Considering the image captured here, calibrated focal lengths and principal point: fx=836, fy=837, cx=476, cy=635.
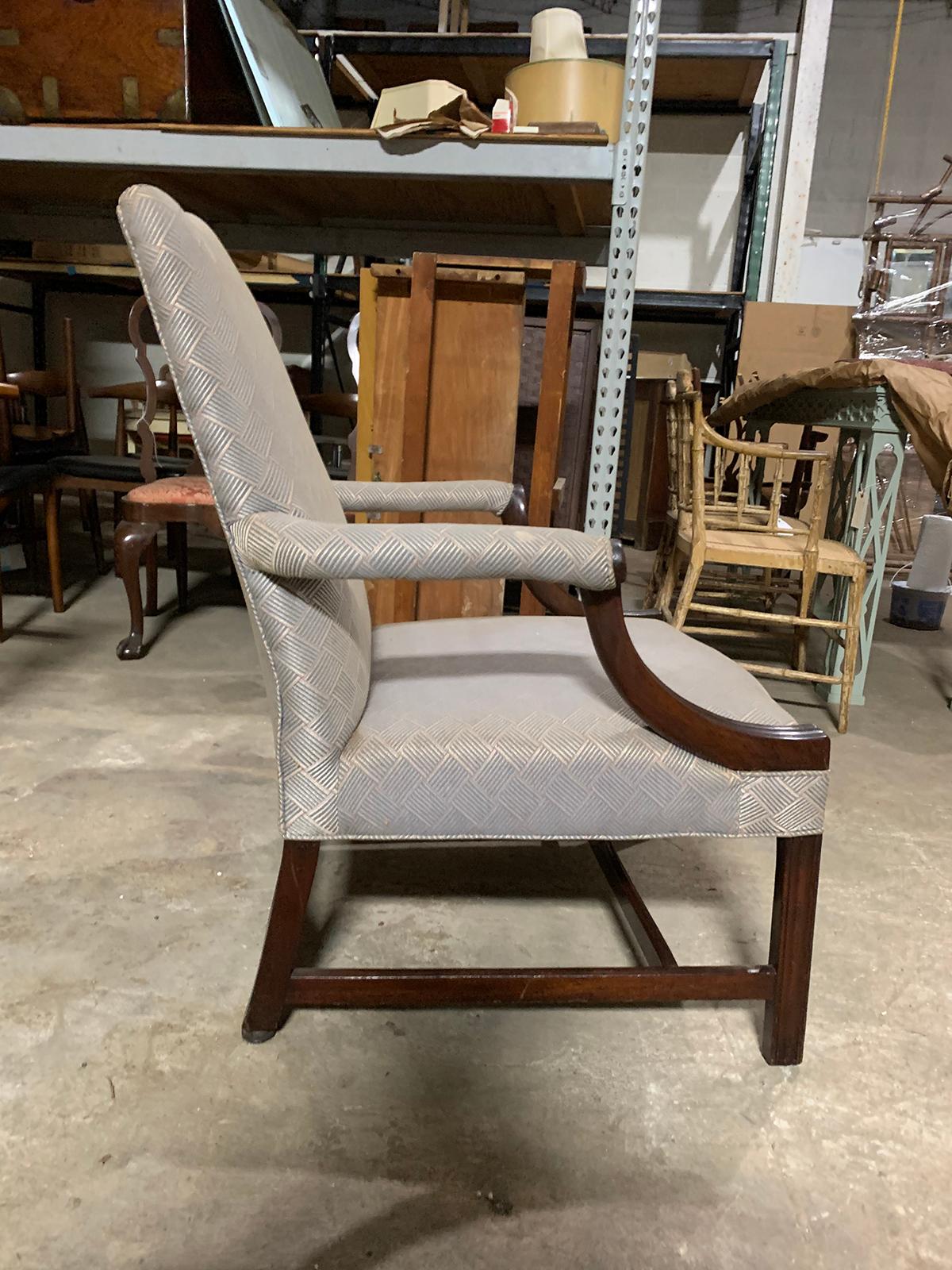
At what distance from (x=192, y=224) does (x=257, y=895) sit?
37.5 inches

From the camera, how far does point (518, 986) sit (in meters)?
0.97

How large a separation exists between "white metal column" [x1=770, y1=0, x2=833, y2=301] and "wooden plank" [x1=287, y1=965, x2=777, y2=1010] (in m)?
4.42

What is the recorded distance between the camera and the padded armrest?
4.34 ft

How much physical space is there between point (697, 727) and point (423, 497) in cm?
63

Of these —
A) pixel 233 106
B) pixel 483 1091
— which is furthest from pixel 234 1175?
pixel 233 106

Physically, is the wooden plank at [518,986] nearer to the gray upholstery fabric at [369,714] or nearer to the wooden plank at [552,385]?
the gray upholstery fabric at [369,714]

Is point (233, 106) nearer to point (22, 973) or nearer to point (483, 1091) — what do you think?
point (22, 973)

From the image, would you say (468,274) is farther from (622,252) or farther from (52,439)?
(52,439)

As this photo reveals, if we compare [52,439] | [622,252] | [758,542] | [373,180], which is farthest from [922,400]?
[52,439]

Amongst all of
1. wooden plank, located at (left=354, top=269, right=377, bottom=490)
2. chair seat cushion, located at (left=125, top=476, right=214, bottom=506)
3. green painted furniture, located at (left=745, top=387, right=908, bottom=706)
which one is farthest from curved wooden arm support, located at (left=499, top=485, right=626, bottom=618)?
green painted furniture, located at (left=745, top=387, right=908, bottom=706)

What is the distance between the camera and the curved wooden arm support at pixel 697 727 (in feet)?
2.85

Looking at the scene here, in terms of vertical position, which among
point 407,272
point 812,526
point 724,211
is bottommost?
point 812,526

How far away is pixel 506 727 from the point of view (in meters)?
0.91

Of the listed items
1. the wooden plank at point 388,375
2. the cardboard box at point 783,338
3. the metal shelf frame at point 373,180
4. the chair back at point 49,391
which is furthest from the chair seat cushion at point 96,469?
the cardboard box at point 783,338
